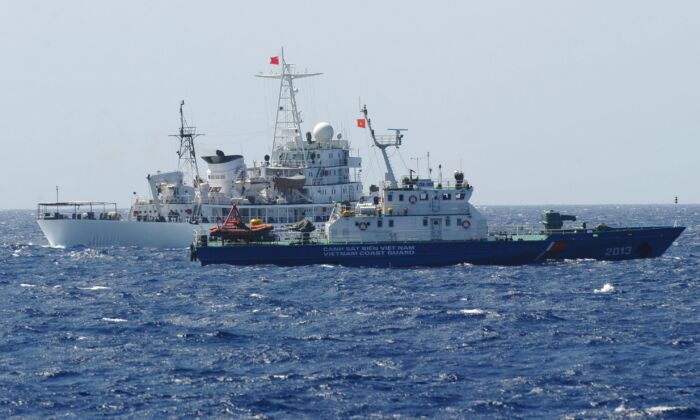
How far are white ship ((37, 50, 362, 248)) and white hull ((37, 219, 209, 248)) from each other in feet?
0.28

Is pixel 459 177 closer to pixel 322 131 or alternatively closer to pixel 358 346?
→ pixel 322 131

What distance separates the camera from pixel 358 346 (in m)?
35.5

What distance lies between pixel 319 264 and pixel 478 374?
112 ft

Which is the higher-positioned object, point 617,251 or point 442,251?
point 442,251

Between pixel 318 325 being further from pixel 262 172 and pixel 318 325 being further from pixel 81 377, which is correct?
pixel 262 172

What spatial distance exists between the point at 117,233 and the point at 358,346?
60.2 meters

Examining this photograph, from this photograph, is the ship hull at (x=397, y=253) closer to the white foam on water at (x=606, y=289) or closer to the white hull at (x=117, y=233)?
the white foam on water at (x=606, y=289)

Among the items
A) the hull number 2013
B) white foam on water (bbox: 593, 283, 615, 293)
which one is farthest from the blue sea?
the hull number 2013

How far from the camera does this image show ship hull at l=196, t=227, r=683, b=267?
63.7 m

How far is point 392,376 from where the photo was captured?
1212 inches

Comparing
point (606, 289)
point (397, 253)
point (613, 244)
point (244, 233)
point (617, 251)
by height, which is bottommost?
point (606, 289)

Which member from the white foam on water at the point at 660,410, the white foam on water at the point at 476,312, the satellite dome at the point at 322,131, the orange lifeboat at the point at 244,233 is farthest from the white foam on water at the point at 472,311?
the satellite dome at the point at 322,131

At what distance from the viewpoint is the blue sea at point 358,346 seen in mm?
27969

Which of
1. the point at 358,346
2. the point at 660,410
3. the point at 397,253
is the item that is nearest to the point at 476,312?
the point at 358,346
